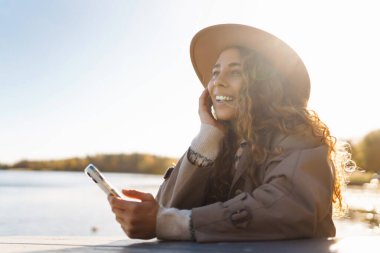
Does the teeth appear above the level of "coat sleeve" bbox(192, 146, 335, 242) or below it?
above

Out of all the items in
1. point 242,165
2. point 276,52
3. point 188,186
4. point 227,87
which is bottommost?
point 188,186

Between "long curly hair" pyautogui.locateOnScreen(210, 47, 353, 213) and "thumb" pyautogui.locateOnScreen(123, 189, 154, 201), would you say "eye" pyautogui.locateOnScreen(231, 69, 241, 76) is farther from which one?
"thumb" pyautogui.locateOnScreen(123, 189, 154, 201)

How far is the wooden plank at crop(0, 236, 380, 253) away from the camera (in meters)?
1.89

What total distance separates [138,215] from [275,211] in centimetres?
54

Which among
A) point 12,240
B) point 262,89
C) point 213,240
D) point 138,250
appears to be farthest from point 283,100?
point 12,240

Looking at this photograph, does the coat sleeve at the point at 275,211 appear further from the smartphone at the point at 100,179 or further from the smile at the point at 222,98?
the smile at the point at 222,98

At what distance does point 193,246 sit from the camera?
1.98m

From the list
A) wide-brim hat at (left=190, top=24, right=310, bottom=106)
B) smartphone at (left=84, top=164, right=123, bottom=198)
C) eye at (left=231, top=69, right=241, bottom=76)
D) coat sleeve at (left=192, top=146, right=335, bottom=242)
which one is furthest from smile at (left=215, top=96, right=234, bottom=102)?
smartphone at (left=84, top=164, right=123, bottom=198)

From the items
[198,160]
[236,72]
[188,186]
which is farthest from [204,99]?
[188,186]

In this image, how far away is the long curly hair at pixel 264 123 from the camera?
2.37 metres

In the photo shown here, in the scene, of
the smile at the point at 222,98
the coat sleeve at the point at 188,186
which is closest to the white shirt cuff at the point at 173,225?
the coat sleeve at the point at 188,186

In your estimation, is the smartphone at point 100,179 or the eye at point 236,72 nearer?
the smartphone at point 100,179

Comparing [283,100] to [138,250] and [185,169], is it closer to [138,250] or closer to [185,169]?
[185,169]

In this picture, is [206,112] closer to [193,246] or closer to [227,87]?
[227,87]
